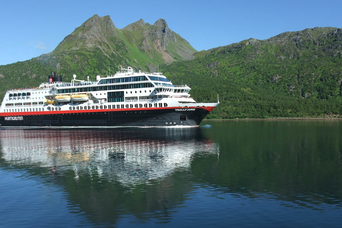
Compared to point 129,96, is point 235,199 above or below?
below

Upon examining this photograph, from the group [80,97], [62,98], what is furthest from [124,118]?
[62,98]

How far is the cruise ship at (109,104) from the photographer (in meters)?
74.1

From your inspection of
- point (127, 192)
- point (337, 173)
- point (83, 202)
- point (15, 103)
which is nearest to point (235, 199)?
point (127, 192)

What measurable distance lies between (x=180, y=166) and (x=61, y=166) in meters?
12.1

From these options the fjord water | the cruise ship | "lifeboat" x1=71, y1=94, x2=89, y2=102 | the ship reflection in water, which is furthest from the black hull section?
the fjord water

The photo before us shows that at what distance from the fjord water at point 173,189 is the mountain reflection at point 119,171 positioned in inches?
2.8

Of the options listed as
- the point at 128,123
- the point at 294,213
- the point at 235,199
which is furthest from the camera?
the point at 128,123

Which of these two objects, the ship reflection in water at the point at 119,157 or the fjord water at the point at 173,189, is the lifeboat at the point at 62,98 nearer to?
the ship reflection in water at the point at 119,157

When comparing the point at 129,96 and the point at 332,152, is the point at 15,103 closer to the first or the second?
the point at 129,96

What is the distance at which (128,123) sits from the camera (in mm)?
78000

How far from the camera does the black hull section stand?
73688 mm

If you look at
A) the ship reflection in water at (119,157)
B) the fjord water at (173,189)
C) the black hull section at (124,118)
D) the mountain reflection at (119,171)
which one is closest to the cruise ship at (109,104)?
the black hull section at (124,118)

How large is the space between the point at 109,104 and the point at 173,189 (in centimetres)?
5986

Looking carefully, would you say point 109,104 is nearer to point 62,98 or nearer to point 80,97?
point 80,97
